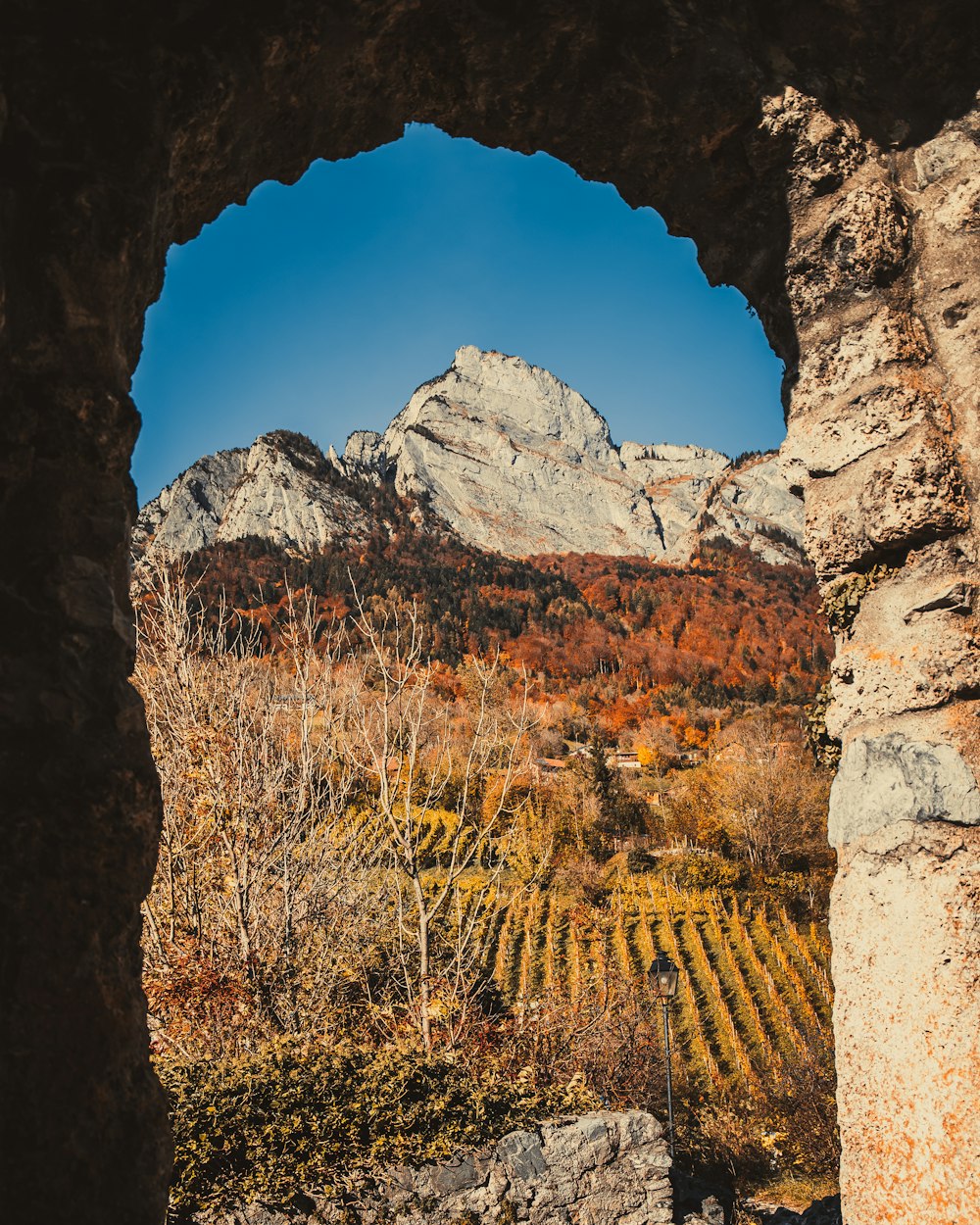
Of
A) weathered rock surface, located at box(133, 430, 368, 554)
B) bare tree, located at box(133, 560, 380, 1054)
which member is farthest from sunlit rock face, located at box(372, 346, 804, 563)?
bare tree, located at box(133, 560, 380, 1054)

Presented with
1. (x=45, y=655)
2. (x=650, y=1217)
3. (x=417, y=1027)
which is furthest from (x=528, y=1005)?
(x=45, y=655)

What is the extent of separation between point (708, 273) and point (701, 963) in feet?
55.9

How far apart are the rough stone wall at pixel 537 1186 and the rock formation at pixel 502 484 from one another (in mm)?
68609

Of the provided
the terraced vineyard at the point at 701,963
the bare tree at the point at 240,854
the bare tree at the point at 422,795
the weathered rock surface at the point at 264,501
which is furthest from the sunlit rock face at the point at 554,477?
the bare tree at the point at 240,854

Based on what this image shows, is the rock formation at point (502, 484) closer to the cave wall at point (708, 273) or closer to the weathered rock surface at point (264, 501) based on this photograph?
the weathered rock surface at point (264, 501)

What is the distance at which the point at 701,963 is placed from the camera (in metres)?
17.2

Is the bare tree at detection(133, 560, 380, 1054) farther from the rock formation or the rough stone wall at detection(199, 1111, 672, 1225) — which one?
the rock formation

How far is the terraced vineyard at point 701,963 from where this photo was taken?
13562 mm

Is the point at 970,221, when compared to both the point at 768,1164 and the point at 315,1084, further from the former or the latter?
the point at 768,1164

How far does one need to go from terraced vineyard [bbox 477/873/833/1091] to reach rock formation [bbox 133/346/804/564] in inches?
2263

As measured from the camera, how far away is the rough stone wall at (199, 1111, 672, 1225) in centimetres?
585

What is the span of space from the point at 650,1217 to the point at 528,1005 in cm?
247

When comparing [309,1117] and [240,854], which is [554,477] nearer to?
[240,854]

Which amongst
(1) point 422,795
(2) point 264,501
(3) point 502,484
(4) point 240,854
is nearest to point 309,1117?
(4) point 240,854
